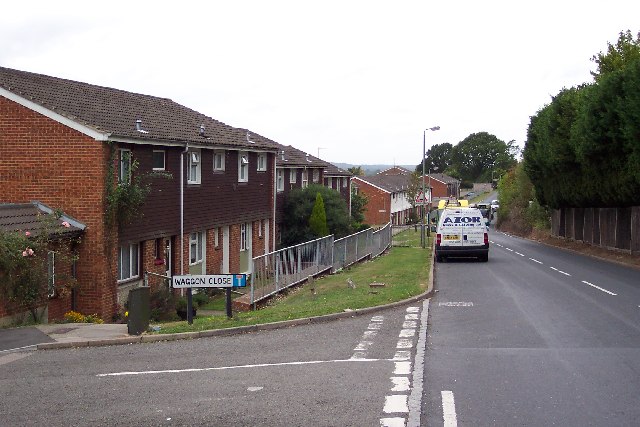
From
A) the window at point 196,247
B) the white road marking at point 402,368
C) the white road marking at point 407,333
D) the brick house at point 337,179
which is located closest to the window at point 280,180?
the brick house at point 337,179

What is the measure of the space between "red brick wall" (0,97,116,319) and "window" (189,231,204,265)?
6.00 m

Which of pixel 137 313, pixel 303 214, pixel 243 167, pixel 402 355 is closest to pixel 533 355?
pixel 402 355

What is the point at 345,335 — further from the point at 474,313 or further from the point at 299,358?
the point at 474,313

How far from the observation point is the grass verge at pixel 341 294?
49.9 feet

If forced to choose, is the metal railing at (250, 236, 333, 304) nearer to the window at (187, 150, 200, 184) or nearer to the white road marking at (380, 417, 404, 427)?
the window at (187, 150, 200, 184)

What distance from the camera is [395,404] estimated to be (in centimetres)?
858

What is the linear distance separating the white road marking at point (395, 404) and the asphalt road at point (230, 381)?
0.01 metres

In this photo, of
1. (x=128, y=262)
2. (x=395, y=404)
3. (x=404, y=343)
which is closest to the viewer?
(x=395, y=404)

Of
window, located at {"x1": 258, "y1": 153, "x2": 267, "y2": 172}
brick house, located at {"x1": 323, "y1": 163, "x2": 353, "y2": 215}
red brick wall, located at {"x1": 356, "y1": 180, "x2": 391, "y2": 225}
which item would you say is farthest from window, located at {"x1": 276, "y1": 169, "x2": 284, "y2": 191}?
red brick wall, located at {"x1": 356, "y1": 180, "x2": 391, "y2": 225}

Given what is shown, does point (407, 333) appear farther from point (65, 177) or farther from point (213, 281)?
point (65, 177)

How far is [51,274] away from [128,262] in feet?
12.4

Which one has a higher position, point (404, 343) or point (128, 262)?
point (128, 262)

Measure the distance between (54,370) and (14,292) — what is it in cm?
549

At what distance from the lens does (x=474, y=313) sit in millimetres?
16281
